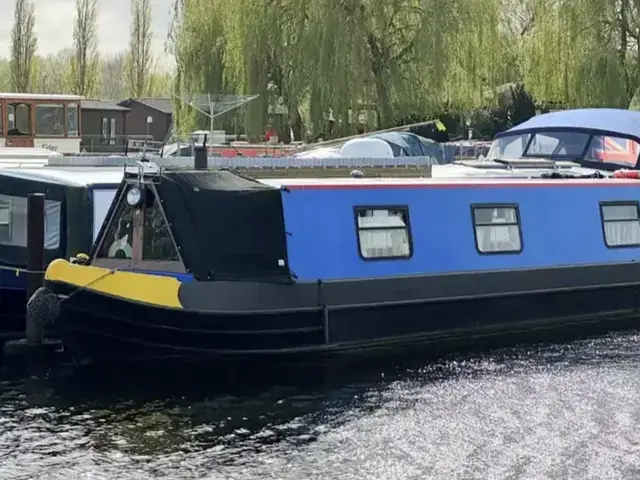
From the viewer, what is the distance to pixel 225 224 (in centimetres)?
1155

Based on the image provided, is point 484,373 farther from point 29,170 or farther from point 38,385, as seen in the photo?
point 29,170

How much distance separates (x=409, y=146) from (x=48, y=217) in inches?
374

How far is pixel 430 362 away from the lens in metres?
12.3

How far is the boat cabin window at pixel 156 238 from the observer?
11.6m

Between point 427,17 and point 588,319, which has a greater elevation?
point 427,17

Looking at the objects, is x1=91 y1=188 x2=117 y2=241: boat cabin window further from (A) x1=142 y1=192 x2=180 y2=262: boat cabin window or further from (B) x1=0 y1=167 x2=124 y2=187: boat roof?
(A) x1=142 y1=192 x2=180 y2=262: boat cabin window

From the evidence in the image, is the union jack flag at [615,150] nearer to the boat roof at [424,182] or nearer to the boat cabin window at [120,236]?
the boat roof at [424,182]

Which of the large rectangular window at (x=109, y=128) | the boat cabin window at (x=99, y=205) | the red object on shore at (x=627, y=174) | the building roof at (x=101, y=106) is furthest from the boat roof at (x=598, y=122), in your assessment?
the building roof at (x=101, y=106)

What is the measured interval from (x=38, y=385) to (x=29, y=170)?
12.2 feet

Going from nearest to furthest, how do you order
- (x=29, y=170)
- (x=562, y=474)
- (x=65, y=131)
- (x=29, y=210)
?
(x=562, y=474) → (x=29, y=210) → (x=29, y=170) → (x=65, y=131)

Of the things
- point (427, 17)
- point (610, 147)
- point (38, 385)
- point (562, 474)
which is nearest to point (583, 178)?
point (610, 147)

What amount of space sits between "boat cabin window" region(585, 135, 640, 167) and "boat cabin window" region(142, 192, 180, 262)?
762 cm

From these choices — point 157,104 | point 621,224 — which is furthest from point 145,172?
point 157,104

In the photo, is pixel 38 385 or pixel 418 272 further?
pixel 418 272
